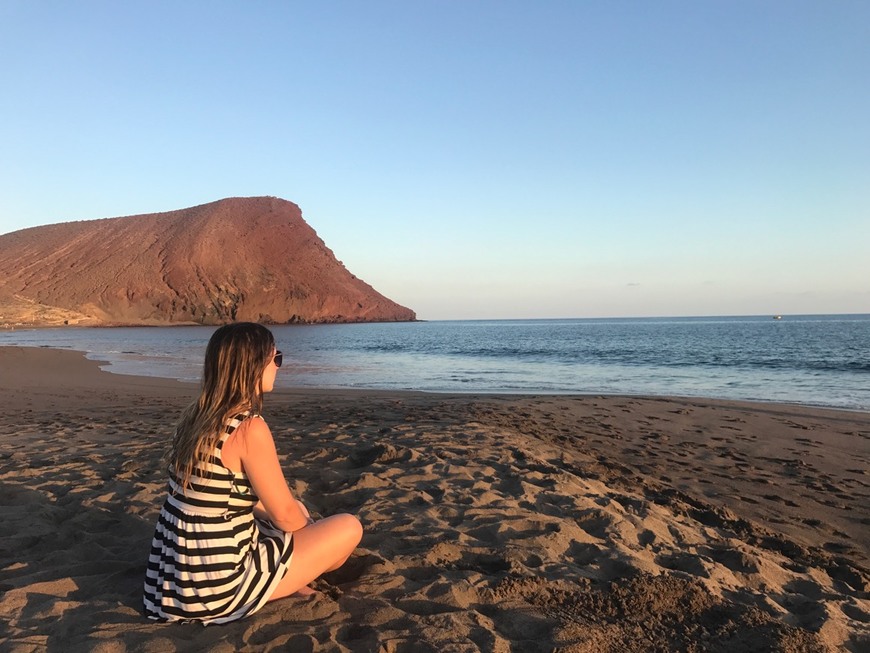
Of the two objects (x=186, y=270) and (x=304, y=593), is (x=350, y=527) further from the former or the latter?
(x=186, y=270)

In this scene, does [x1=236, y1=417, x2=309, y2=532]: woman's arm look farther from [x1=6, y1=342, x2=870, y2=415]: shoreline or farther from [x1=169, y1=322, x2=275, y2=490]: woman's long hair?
[x1=6, y1=342, x2=870, y2=415]: shoreline

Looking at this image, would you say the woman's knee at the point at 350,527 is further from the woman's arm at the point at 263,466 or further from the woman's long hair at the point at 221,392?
the woman's long hair at the point at 221,392

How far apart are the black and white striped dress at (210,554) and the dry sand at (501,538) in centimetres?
13

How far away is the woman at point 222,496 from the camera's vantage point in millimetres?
2580

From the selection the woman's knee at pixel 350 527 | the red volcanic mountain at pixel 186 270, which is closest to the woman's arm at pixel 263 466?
the woman's knee at pixel 350 527

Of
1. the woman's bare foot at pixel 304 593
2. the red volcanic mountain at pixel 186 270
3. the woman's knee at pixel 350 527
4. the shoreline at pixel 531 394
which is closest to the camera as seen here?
the woman's bare foot at pixel 304 593

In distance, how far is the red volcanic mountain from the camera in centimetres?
8506

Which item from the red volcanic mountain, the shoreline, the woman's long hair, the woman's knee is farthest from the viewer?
the red volcanic mountain

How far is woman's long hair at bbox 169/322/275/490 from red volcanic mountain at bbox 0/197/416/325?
265 ft

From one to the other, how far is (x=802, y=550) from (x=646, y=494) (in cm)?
136

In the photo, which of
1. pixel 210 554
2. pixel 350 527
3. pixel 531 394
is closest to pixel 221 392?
pixel 210 554

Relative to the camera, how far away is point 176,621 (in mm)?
2713

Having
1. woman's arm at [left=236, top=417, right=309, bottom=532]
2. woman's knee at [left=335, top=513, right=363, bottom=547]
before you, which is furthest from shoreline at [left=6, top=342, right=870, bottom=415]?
woman's arm at [left=236, top=417, right=309, bottom=532]

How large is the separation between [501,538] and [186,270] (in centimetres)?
9826
